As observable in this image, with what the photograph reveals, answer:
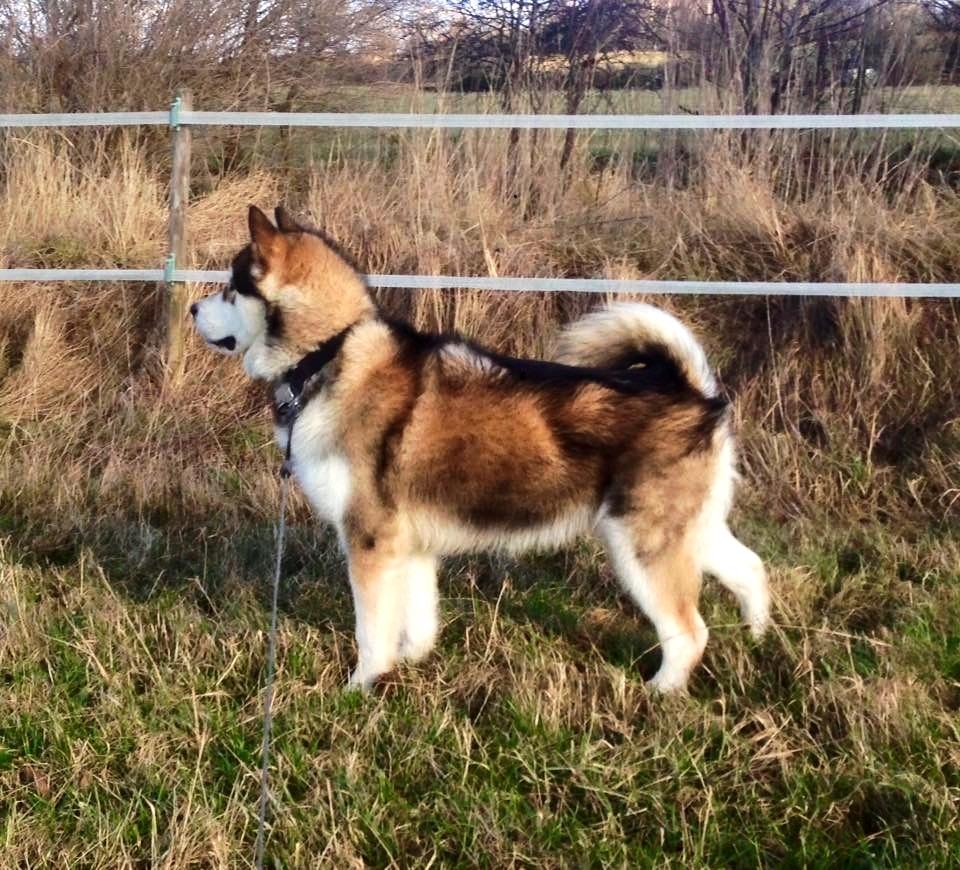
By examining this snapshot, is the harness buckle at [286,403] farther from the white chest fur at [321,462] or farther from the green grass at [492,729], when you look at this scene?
the green grass at [492,729]

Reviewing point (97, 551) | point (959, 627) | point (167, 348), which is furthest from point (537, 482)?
point (167, 348)

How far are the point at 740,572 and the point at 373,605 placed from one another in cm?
128

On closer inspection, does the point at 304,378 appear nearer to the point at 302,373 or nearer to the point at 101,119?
the point at 302,373

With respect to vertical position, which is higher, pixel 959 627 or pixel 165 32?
pixel 165 32

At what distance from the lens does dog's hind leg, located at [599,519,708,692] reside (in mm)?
3221

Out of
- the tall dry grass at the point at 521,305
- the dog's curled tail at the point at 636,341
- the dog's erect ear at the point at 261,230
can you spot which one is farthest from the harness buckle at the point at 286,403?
the tall dry grass at the point at 521,305

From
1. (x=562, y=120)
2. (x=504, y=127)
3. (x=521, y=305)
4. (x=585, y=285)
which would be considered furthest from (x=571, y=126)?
(x=521, y=305)

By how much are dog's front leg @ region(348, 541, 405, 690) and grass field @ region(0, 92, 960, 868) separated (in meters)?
0.14

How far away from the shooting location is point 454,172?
21.3ft

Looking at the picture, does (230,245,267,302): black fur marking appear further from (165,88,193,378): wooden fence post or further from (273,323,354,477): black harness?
(165,88,193,378): wooden fence post

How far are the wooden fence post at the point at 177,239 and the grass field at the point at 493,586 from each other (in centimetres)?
17

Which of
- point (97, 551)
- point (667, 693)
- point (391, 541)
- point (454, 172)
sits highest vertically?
point (454, 172)

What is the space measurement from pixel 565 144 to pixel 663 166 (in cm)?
65

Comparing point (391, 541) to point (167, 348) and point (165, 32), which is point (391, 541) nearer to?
point (167, 348)
